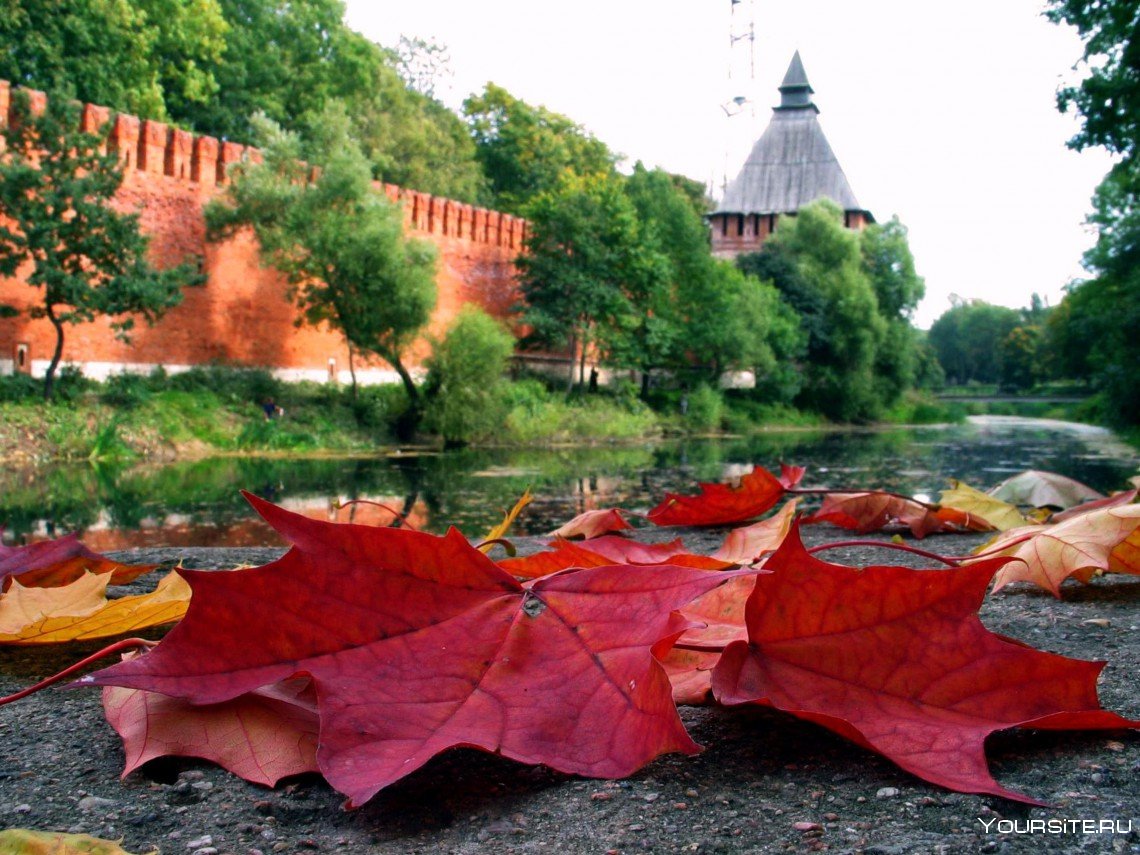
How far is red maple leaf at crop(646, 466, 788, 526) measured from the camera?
1.92 m

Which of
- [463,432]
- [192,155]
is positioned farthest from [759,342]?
[192,155]

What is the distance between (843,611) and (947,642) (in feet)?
0.25

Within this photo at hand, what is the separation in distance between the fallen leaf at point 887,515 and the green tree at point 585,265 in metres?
19.3

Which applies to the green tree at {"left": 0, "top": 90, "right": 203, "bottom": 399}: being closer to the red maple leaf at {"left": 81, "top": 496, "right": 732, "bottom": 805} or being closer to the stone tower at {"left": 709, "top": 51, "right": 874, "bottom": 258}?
the red maple leaf at {"left": 81, "top": 496, "right": 732, "bottom": 805}

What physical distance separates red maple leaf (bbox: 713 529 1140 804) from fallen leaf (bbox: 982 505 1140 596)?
0.46m

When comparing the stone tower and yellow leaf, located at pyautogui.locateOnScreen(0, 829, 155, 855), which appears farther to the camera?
the stone tower

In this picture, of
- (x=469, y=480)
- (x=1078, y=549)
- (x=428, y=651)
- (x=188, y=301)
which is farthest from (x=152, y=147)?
(x=428, y=651)

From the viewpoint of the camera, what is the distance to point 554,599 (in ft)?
2.39

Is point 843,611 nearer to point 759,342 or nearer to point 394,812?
point 394,812

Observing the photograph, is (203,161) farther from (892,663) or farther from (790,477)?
(892,663)

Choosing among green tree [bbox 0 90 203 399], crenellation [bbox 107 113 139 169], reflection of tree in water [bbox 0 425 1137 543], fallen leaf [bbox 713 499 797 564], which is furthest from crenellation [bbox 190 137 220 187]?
fallen leaf [bbox 713 499 797 564]

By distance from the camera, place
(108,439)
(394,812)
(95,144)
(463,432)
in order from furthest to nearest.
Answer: (463,432) → (95,144) → (108,439) → (394,812)

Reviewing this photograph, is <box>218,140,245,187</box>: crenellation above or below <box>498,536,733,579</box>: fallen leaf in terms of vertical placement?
above

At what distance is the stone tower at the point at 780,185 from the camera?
34.7 meters
